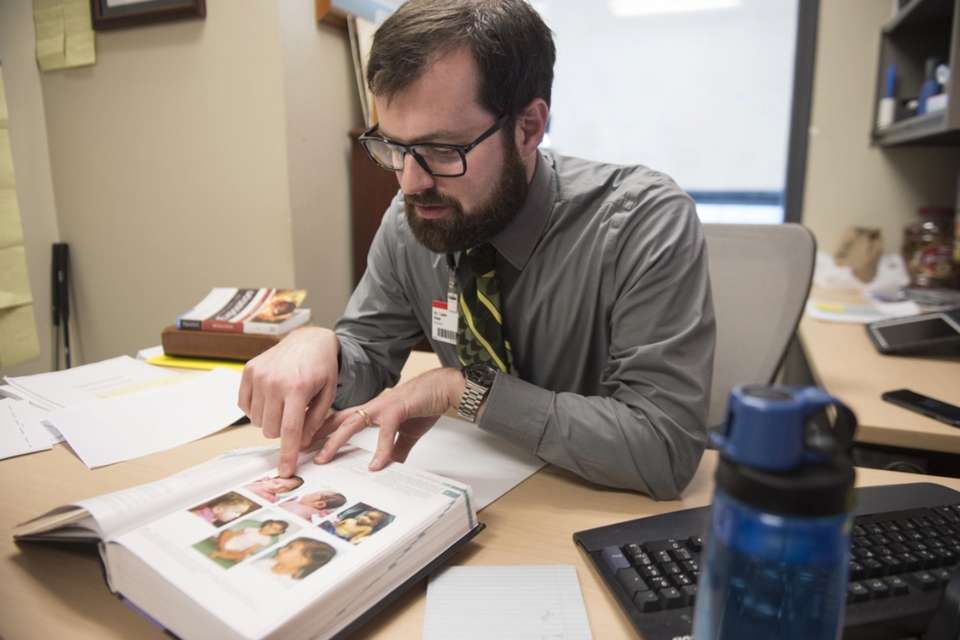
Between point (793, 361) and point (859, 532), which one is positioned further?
point (793, 361)

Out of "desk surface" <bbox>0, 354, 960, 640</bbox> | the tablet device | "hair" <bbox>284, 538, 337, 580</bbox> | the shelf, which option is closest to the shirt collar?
"desk surface" <bbox>0, 354, 960, 640</bbox>

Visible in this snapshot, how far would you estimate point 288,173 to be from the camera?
1966 millimetres

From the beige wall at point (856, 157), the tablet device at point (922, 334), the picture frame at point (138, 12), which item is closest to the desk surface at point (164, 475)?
the tablet device at point (922, 334)

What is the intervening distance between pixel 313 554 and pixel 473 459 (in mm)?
363

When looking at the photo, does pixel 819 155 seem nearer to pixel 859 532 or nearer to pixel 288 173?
pixel 288 173

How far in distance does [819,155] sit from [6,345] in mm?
3019

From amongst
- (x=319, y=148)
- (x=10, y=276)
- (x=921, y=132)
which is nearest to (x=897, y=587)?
(x=921, y=132)

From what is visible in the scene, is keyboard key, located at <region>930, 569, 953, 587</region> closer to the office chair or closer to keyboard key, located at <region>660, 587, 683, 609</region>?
keyboard key, located at <region>660, 587, 683, 609</region>

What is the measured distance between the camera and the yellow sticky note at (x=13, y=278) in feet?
5.55

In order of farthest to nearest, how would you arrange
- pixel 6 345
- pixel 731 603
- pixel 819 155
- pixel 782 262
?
pixel 819 155
pixel 6 345
pixel 782 262
pixel 731 603

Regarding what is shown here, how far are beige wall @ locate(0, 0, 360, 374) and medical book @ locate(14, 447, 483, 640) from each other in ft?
4.92

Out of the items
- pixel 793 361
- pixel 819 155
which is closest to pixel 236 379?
pixel 793 361

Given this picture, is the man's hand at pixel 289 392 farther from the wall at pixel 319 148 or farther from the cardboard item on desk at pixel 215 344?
the wall at pixel 319 148

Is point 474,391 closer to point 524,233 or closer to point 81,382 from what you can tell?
point 524,233
